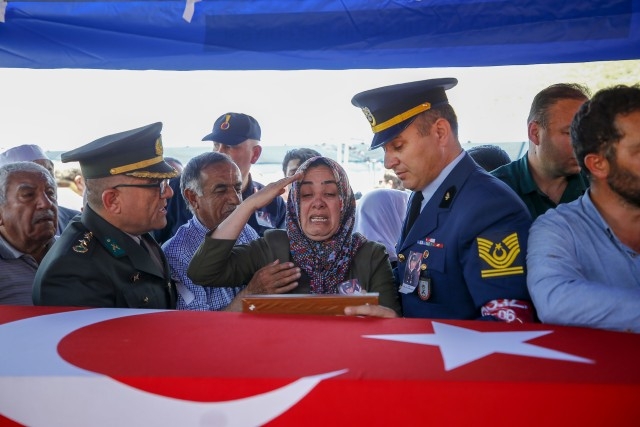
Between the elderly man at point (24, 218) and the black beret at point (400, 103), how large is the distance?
2.04 meters

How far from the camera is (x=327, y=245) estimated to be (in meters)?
2.74

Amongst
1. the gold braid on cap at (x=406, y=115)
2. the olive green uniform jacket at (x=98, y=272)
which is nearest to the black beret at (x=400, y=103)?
the gold braid on cap at (x=406, y=115)

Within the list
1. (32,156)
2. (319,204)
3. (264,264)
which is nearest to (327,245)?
(319,204)

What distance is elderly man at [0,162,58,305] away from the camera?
325 cm

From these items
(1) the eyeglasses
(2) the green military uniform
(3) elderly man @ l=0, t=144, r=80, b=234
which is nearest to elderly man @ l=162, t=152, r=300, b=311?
(1) the eyeglasses

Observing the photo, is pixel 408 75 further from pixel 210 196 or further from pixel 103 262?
pixel 103 262

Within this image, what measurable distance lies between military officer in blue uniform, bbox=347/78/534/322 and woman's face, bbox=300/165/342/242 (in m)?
0.34

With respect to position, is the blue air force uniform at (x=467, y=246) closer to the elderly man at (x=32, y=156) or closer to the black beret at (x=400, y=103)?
the black beret at (x=400, y=103)

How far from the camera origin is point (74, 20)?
122 inches

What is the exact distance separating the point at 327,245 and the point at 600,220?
119 cm

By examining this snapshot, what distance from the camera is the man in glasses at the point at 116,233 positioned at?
7.50ft

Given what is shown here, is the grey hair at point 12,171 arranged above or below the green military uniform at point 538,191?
above

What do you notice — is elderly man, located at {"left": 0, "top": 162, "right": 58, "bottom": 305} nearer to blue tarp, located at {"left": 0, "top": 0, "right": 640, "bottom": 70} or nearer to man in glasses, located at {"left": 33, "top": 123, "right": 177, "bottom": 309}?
blue tarp, located at {"left": 0, "top": 0, "right": 640, "bottom": 70}

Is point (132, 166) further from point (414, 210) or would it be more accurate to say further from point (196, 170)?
point (414, 210)
